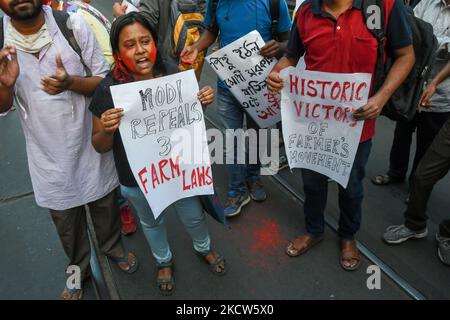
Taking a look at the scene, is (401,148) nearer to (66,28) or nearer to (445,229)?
(445,229)

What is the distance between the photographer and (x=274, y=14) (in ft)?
8.19

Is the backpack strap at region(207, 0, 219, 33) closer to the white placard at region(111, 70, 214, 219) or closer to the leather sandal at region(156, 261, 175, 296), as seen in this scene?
the white placard at region(111, 70, 214, 219)

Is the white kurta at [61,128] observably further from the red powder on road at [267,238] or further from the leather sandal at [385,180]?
the leather sandal at [385,180]

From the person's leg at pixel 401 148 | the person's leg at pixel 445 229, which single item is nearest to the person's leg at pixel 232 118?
the person's leg at pixel 401 148

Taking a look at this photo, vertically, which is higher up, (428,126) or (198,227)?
(428,126)

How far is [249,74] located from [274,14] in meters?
0.45

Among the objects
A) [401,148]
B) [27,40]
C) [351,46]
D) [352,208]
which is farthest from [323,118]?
[27,40]

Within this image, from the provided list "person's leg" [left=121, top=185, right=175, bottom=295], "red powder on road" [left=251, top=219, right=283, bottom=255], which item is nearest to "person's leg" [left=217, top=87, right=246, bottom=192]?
"red powder on road" [left=251, top=219, right=283, bottom=255]

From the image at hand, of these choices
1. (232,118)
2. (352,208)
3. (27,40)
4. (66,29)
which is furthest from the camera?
(232,118)

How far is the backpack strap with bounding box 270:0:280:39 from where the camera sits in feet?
8.08

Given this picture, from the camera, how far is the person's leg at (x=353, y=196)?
2162 mm

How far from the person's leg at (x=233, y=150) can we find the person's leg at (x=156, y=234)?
2.45 ft

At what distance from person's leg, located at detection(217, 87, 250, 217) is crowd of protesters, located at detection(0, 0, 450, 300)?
13 millimetres

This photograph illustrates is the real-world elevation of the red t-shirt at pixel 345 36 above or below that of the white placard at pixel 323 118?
above
